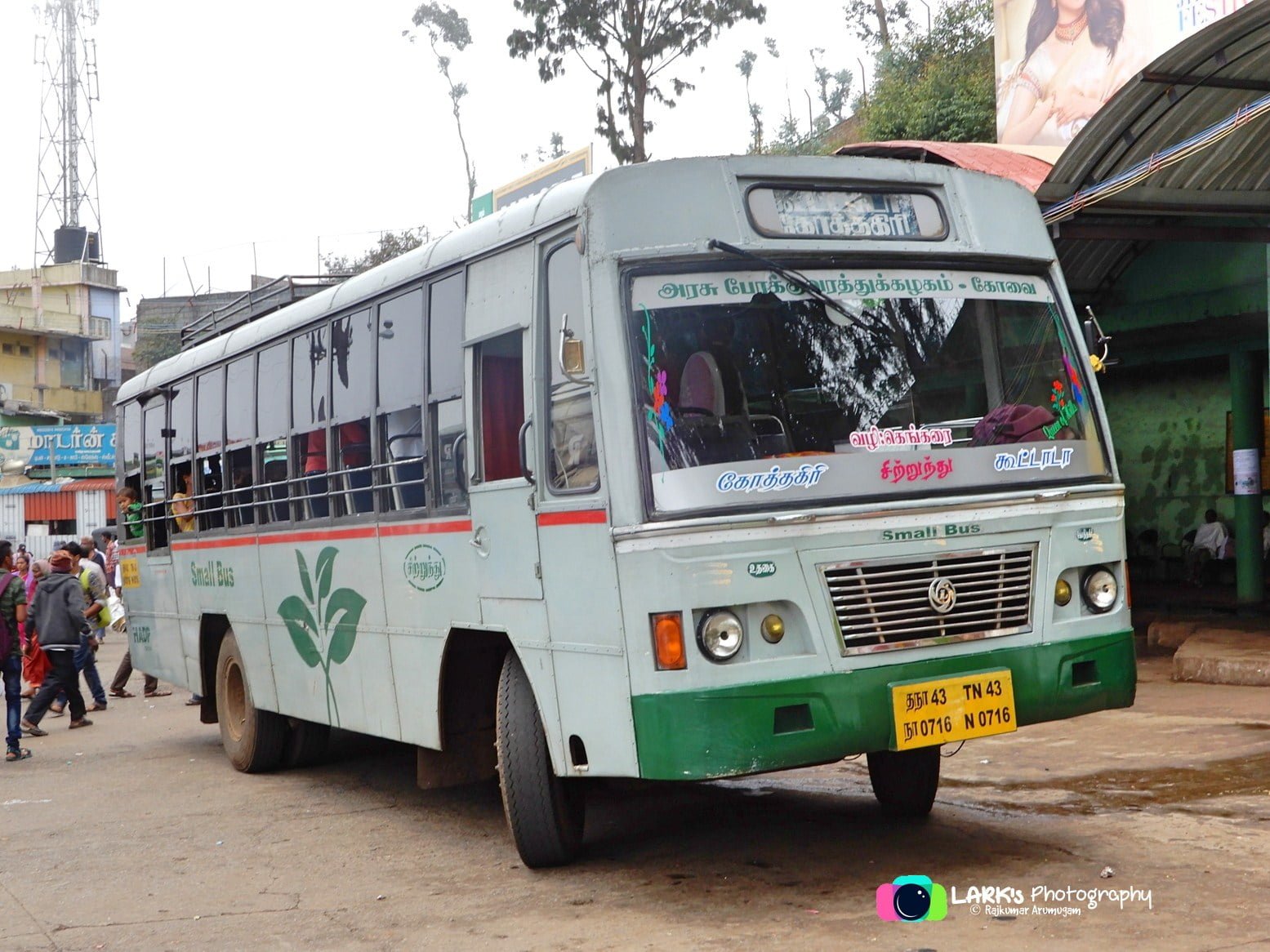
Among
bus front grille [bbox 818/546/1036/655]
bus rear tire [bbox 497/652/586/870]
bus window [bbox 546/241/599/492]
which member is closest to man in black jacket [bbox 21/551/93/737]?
bus rear tire [bbox 497/652/586/870]

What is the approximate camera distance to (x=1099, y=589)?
6.21 m

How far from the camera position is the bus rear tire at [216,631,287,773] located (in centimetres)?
1058

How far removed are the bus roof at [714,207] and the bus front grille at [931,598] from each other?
51.9 inches

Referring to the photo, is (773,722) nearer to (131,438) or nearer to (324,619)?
(324,619)

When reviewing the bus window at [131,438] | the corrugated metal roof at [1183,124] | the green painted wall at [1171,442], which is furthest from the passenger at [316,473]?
the green painted wall at [1171,442]

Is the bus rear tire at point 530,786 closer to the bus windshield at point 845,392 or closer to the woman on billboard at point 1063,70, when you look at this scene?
the bus windshield at point 845,392

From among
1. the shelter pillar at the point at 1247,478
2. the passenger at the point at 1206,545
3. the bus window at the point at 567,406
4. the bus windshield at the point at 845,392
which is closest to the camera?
the bus windshield at the point at 845,392

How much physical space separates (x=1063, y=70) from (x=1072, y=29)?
75cm

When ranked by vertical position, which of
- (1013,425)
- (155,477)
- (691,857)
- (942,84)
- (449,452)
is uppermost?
(942,84)

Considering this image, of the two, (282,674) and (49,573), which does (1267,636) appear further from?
(49,573)

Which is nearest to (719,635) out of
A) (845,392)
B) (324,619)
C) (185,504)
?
(845,392)

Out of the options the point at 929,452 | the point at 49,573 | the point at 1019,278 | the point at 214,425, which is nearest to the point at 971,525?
the point at 929,452

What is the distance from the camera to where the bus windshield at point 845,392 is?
18.7 feet

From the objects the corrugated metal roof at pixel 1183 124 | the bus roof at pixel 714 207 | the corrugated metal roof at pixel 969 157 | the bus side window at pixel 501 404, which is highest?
the corrugated metal roof at pixel 969 157
